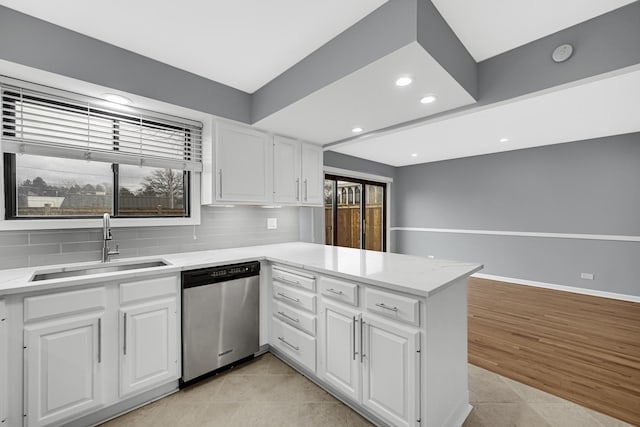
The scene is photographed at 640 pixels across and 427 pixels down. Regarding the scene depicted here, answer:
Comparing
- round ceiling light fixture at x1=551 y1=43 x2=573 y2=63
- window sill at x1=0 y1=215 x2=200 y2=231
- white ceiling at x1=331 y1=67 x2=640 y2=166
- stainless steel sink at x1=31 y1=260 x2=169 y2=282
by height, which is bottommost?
stainless steel sink at x1=31 y1=260 x2=169 y2=282

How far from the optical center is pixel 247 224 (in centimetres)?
313

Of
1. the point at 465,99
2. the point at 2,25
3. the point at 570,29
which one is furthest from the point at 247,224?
the point at 570,29

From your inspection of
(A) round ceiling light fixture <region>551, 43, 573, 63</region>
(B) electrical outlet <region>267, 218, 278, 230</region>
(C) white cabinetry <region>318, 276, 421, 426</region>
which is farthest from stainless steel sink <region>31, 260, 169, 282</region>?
(A) round ceiling light fixture <region>551, 43, 573, 63</region>

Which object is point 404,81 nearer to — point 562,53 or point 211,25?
point 562,53

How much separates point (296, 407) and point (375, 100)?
7.76 feet

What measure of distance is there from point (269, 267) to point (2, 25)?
7.70 ft

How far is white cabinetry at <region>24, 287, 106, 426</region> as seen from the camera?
1.50m

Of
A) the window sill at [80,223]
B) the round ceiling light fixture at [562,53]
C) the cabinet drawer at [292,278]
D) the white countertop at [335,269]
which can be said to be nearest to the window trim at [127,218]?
the window sill at [80,223]

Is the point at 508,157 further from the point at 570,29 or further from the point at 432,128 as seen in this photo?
the point at 570,29

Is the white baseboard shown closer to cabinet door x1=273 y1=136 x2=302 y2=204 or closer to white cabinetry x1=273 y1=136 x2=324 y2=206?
white cabinetry x1=273 y1=136 x2=324 y2=206

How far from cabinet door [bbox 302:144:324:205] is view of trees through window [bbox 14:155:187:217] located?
1330mm

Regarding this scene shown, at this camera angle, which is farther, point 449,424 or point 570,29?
point 570,29

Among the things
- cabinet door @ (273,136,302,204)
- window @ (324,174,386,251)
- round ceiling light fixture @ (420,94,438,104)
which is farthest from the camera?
window @ (324,174,386,251)

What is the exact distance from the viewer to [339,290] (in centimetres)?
181
